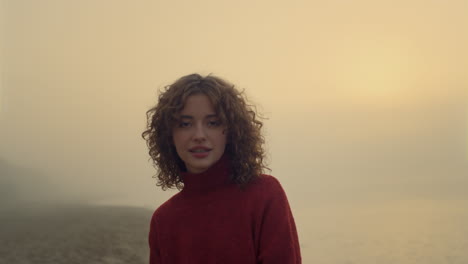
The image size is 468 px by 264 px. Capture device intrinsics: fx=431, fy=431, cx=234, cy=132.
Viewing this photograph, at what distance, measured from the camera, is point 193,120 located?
64.1 inches

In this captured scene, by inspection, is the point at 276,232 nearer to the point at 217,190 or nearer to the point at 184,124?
the point at 217,190

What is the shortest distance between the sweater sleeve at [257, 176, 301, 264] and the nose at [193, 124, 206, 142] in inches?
11.7

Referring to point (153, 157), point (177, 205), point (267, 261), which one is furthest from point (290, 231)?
point (153, 157)

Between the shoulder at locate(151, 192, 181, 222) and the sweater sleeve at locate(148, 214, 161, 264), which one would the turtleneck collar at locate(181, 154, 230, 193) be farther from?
the sweater sleeve at locate(148, 214, 161, 264)

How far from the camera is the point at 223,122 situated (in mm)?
1621

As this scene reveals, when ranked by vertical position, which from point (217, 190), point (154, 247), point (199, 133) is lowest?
point (154, 247)

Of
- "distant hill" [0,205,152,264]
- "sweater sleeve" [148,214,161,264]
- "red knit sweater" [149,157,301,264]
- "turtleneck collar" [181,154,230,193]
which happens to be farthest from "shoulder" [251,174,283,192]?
"distant hill" [0,205,152,264]

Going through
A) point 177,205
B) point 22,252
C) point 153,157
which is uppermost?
point 153,157

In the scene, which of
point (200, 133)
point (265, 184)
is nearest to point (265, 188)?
point (265, 184)

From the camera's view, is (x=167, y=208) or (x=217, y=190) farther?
(x=167, y=208)

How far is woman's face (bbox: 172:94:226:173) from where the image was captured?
1606mm

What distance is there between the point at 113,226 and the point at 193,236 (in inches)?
192

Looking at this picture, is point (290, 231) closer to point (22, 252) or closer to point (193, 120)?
point (193, 120)

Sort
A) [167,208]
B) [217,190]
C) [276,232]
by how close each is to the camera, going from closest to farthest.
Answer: [276,232], [217,190], [167,208]
